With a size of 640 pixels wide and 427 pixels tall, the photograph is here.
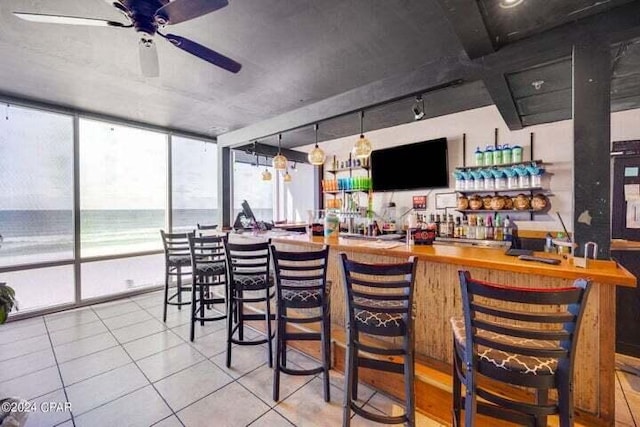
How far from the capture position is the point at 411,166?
189 inches

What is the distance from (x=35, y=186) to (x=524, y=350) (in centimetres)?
548

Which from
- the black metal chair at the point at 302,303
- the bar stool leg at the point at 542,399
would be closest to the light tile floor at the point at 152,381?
the black metal chair at the point at 302,303

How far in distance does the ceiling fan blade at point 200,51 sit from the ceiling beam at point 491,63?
1.26 meters

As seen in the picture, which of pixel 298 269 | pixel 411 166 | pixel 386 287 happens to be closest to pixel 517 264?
pixel 386 287

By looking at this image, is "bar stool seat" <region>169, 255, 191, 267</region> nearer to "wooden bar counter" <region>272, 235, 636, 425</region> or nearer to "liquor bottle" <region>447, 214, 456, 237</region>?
"wooden bar counter" <region>272, 235, 636, 425</region>

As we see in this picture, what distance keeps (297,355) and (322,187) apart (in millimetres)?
3877

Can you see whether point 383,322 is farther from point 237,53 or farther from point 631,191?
point 631,191

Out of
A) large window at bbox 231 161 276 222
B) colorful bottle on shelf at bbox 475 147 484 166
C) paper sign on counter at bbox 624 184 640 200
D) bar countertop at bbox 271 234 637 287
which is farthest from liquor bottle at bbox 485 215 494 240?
large window at bbox 231 161 276 222

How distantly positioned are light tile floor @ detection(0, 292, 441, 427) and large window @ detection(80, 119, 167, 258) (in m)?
1.50

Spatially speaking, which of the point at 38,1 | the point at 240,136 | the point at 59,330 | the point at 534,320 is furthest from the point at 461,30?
the point at 59,330

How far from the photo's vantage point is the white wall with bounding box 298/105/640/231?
3.61 metres

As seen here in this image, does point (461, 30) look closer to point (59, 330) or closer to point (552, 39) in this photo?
point (552, 39)

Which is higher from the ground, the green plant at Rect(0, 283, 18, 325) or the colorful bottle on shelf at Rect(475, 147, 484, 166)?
the colorful bottle on shelf at Rect(475, 147, 484, 166)

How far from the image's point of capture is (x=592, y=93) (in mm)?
1681
